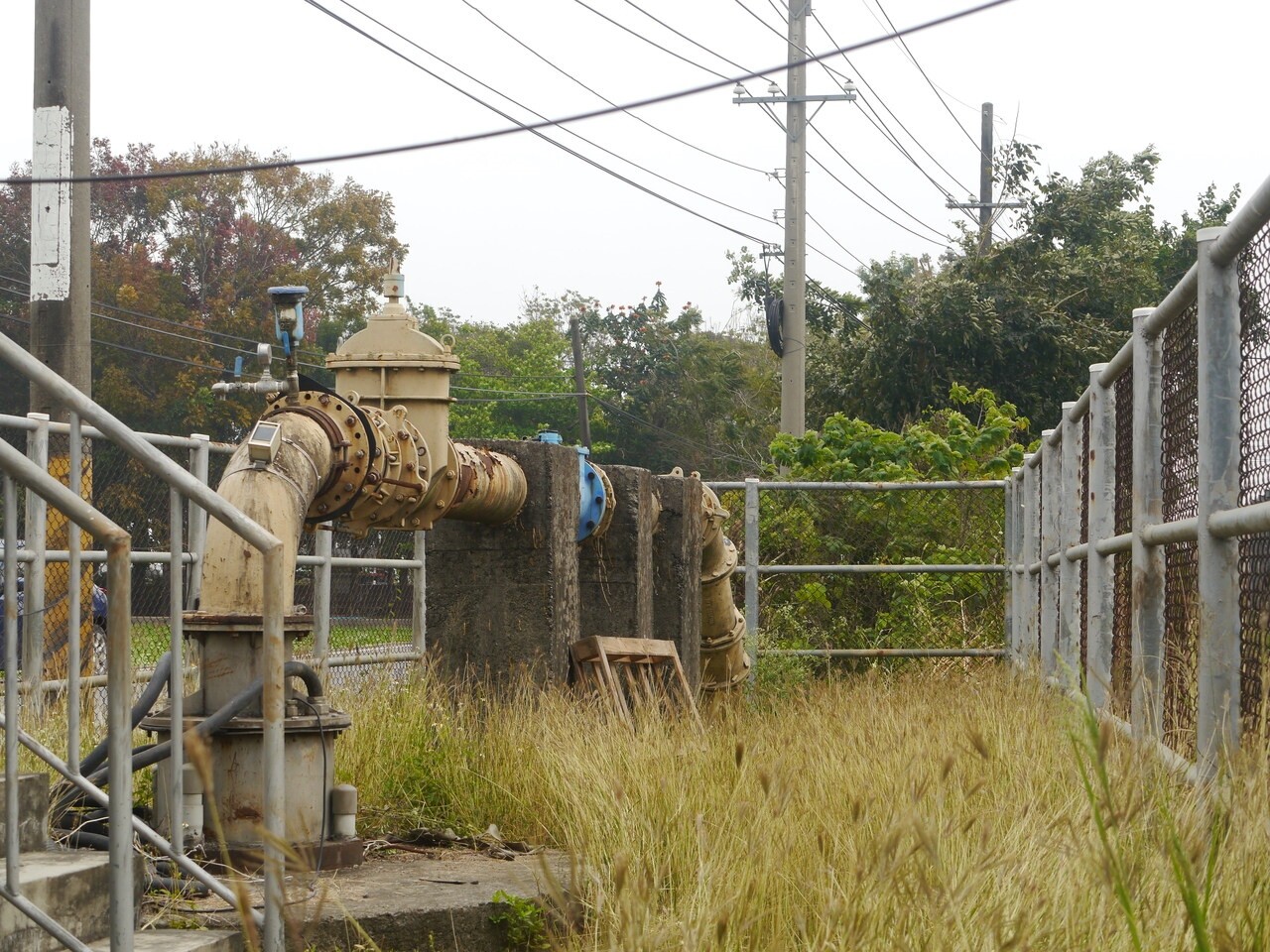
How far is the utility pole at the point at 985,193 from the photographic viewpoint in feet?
89.5

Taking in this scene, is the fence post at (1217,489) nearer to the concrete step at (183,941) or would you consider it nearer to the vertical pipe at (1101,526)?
the vertical pipe at (1101,526)

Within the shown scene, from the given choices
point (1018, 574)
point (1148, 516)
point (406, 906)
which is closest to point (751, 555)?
point (1018, 574)

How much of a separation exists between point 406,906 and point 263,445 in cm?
176

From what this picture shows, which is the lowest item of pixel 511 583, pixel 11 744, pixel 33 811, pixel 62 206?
pixel 33 811

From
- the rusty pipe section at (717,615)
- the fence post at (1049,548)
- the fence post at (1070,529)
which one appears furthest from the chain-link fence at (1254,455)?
the rusty pipe section at (717,615)

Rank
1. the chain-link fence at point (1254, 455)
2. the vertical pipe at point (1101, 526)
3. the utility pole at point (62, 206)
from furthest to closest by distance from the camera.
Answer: the utility pole at point (62, 206), the vertical pipe at point (1101, 526), the chain-link fence at point (1254, 455)

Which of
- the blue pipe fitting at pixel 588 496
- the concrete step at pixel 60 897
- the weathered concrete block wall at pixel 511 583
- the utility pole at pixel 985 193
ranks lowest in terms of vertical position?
the concrete step at pixel 60 897

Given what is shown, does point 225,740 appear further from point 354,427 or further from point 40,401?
point 40,401

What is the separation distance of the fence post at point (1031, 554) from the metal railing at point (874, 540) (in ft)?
7.78

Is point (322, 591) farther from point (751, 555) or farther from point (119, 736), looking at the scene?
point (119, 736)

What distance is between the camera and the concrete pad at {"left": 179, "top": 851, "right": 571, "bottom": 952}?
5.20m

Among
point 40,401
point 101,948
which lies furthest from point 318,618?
point 101,948

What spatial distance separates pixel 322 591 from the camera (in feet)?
34.5

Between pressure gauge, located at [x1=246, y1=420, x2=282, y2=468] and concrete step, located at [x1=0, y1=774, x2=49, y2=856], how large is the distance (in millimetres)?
1373
